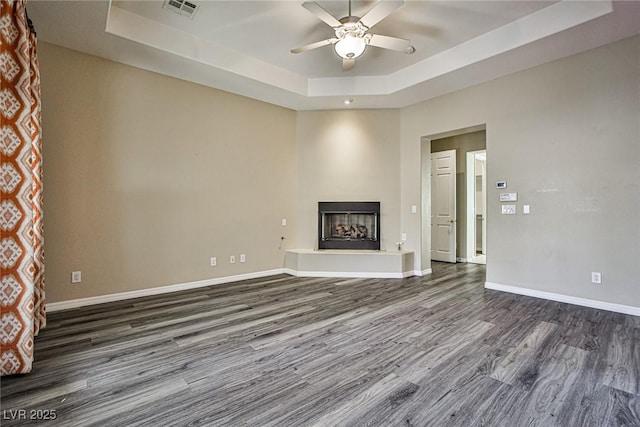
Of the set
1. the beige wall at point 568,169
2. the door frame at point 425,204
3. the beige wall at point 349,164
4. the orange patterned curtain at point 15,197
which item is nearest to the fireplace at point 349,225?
the beige wall at point 349,164

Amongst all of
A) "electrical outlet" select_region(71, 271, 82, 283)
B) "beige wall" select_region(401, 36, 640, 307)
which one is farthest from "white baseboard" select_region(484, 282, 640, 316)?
"electrical outlet" select_region(71, 271, 82, 283)

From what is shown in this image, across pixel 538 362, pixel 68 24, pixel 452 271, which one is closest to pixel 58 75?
pixel 68 24

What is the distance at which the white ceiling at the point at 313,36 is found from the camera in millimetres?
3072

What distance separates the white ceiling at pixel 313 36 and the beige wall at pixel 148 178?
35 cm

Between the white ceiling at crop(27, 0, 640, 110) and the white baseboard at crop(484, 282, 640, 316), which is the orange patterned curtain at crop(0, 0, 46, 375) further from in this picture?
the white baseboard at crop(484, 282, 640, 316)

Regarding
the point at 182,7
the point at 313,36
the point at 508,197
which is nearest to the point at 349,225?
the point at 508,197

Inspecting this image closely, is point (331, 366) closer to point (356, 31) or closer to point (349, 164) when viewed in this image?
point (356, 31)

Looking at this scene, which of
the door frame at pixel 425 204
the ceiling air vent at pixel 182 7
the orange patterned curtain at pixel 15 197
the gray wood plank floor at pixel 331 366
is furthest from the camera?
the door frame at pixel 425 204

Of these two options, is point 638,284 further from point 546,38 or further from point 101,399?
point 101,399

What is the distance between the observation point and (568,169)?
3.70m

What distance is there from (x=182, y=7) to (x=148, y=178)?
6.79ft

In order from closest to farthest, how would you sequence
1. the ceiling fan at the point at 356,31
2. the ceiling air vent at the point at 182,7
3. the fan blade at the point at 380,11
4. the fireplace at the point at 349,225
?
the fan blade at the point at 380,11 → the ceiling fan at the point at 356,31 → the ceiling air vent at the point at 182,7 → the fireplace at the point at 349,225

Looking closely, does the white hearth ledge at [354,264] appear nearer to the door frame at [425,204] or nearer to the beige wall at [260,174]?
the door frame at [425,204]

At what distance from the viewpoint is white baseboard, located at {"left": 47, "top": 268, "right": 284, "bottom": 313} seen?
11.2 feet
